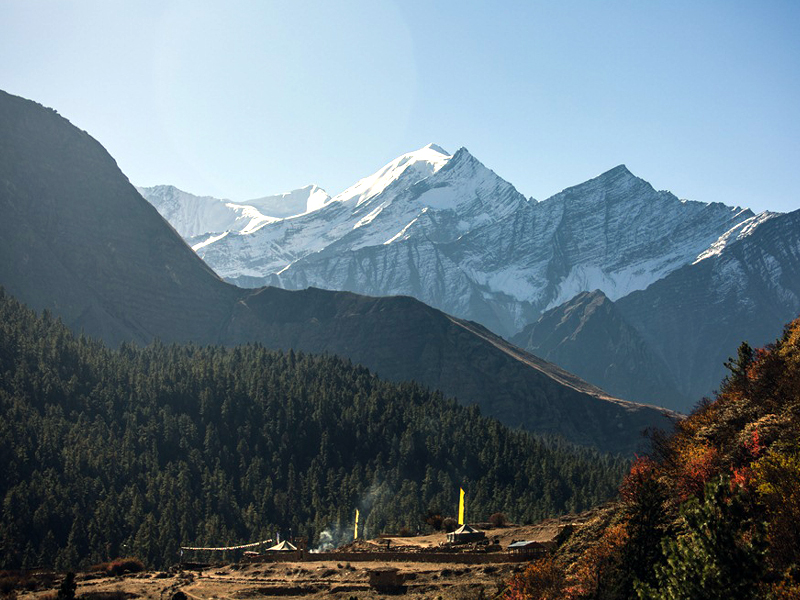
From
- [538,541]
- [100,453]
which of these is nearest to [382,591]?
[538,541]

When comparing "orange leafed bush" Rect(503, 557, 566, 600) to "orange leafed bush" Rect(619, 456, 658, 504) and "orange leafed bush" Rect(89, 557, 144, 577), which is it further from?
"orange leafed bush" Rect(89, 557, 144, 577)

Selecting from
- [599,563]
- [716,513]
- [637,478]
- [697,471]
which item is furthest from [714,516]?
[637,478]

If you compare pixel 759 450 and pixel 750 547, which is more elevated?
pixel 759 450

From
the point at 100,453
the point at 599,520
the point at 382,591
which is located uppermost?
the point at 100,453

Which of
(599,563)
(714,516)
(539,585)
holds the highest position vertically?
(714,516)

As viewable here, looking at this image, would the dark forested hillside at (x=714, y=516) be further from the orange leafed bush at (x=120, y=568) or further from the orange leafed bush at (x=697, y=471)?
the orange leafed bush at (x=120, y=568)

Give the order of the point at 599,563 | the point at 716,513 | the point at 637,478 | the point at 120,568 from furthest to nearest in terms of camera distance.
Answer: the point at 120,568 < the point at 637,478 < the point at 599,563 < the point at 716,513

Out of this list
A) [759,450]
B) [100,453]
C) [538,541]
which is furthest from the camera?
[100,453]

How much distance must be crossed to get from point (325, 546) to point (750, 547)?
111051mm

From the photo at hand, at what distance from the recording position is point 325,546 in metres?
153

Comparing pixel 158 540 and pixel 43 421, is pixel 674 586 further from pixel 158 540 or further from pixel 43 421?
pixel 43 421

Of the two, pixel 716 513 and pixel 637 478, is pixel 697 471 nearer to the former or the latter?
pixel 637 478

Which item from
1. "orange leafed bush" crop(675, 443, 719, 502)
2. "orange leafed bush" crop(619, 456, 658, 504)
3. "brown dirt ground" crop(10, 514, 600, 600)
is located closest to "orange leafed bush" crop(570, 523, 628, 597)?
"orange leafed bush" crop(619, 456, 658, 504)

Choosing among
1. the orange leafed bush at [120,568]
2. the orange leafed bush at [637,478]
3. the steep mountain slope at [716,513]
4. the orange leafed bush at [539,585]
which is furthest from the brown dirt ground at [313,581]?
the orange leafed bush at [637,478]
